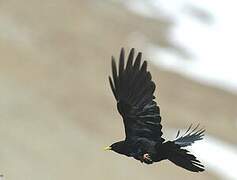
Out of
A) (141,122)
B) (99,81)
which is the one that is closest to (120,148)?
(141,122)

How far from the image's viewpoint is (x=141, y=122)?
126cm

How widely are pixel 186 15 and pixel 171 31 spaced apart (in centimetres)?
66

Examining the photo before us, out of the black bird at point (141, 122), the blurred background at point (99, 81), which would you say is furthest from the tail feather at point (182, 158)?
the blurred background at point (99, 81)

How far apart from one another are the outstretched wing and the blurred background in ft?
16.0

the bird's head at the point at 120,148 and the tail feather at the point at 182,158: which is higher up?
the bird's head at the point at 120,148

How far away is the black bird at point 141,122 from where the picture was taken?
117cm

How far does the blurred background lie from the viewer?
724 centimetres

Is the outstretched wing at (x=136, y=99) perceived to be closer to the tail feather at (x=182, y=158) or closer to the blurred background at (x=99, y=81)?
the tail feather at (x=182, y=158)

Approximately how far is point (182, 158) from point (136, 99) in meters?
0.16

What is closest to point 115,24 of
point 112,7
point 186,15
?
point 112,7

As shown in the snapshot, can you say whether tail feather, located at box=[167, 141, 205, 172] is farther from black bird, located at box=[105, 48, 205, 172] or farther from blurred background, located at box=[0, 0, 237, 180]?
blurred background, located at box=[0, 0, 237, 180]

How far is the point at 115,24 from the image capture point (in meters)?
10.3

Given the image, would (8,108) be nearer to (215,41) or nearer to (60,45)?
(60,45)

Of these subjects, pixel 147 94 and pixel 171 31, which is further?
pixel 171 31
